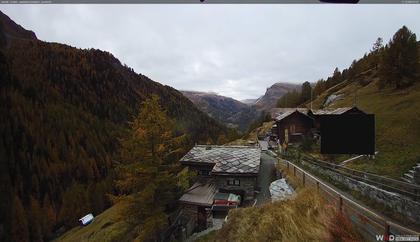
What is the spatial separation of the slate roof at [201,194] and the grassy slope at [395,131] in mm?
12573

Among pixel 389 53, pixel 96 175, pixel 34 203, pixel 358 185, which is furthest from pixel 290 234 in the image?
pixel 96 175

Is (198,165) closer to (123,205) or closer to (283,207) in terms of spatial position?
(123,205)

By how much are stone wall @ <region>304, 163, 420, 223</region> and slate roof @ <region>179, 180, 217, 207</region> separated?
10766 millimetres

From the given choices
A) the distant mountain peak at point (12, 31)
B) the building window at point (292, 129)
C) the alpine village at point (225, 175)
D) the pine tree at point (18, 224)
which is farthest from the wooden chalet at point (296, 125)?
the distant mountain peak at point (12, 31)

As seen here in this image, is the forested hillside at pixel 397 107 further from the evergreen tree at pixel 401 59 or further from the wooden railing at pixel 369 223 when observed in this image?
the wooden railing at pixel 369 223

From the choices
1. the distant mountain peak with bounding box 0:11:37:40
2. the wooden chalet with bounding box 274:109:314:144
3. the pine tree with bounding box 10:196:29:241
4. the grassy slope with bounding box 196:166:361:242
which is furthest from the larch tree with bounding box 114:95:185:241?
the distant mountain peak with bounding box 0:11:37:40

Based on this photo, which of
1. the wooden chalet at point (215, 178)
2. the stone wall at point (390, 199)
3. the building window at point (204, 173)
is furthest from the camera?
the building window at point (204, 173)

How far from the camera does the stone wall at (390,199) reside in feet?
26.6

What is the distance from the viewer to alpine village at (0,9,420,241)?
8789 millimetres

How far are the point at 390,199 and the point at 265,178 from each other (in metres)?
15.0

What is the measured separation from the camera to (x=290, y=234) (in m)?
7.27

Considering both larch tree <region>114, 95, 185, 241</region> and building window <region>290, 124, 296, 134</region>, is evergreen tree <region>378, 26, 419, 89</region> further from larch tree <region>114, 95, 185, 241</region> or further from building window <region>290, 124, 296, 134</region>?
larch tree <region>114, 95, 185, 241</region>

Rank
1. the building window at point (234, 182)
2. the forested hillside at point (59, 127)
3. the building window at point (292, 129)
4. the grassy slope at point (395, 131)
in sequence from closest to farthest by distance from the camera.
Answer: the grassy slope at point (395, 131) → the building window at point (234, 182) → the building window at point (292, 129) → the forested hillside at point (59, 127)

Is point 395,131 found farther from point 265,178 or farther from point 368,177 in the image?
point 368,177
